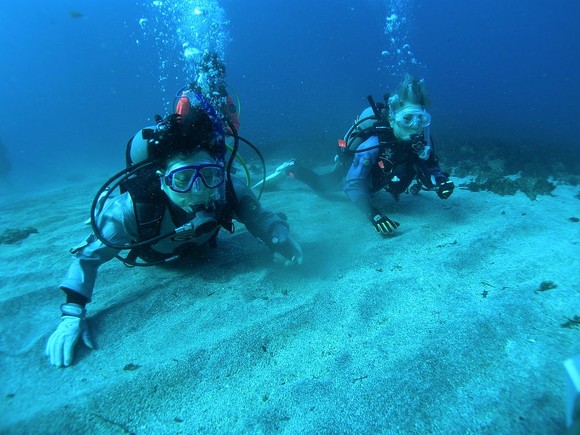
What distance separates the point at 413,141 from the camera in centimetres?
528

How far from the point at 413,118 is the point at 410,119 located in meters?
0.05

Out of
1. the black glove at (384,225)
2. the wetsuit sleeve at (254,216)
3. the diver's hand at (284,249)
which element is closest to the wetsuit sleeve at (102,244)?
the wetsuit sleeve at (254,216)

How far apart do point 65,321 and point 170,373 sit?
4.37ft

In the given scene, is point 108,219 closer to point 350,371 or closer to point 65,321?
point 65,321

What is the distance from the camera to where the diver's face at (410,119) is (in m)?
5.14

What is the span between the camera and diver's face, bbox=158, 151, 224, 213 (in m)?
3.14

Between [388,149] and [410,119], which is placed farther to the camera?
[388,149]

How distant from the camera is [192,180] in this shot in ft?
10.4

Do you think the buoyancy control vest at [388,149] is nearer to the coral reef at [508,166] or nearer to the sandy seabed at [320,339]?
the sandy seabed at [320,339]

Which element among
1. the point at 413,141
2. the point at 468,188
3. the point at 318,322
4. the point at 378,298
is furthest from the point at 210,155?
the point at 468,188

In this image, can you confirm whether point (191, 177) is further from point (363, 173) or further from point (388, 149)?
point (388, 149)

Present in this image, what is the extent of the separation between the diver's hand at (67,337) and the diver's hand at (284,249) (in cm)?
212

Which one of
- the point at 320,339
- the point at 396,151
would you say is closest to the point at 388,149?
the point at 396,151

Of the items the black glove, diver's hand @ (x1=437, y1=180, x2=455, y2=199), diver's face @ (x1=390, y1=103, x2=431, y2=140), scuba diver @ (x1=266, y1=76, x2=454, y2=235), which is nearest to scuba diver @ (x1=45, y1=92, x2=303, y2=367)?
the black glove
